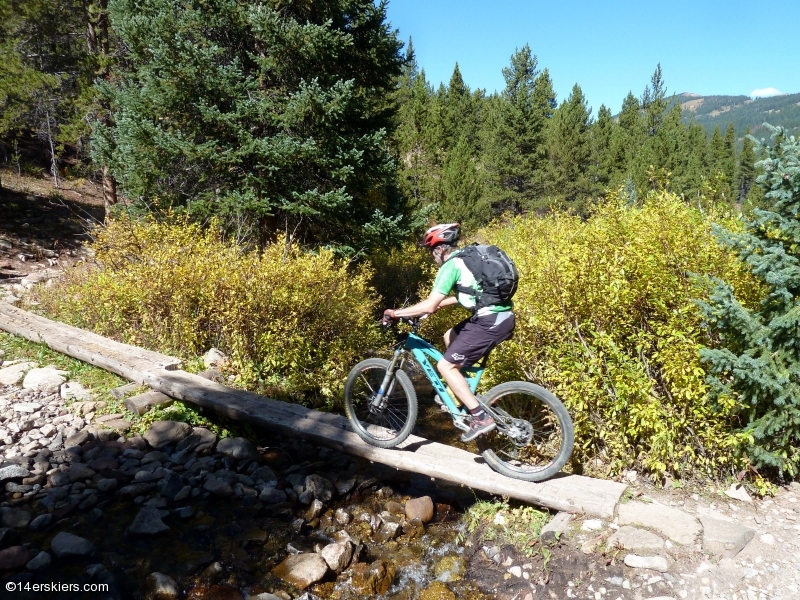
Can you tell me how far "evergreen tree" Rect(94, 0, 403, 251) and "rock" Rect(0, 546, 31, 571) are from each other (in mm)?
6230

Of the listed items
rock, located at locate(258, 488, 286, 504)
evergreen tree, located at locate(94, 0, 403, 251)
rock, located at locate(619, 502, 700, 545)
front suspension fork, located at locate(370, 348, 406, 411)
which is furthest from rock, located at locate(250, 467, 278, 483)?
evergreen tree, located at locate(94, 0, 403, 251)

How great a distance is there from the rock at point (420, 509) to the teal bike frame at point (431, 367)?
40.4 inches

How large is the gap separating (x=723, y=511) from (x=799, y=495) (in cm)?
62

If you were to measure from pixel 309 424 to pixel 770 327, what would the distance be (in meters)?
4.06

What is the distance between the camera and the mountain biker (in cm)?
423

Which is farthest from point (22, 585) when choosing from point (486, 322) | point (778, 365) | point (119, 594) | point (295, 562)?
point (778, 365)

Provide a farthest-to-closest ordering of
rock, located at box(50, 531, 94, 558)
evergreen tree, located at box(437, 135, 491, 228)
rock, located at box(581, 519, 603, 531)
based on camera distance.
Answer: evergreen tree, located at box(437, 135, 491, 228) → rock, located at box(50, 531, 94, 558) → rock, located at box(581, 519, 603, 531)

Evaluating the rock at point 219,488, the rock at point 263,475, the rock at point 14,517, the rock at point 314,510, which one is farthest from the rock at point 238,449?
the rock at point 14,517

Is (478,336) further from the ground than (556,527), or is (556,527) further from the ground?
(478,336)

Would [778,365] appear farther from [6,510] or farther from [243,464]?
[6,510]

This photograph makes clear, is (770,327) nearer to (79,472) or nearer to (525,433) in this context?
(525,433)

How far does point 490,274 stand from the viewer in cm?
412

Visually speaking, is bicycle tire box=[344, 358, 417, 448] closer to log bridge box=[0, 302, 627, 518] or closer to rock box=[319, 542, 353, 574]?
log bridge box=[0, 302, 627, 518]

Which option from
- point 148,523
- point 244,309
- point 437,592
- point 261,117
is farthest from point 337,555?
point 261,117
